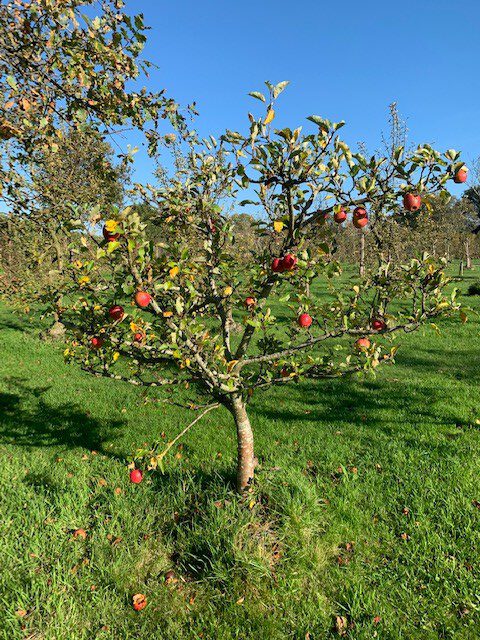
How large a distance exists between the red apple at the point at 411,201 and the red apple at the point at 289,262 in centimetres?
88

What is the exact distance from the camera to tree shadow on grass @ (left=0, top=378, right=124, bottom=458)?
639 cm

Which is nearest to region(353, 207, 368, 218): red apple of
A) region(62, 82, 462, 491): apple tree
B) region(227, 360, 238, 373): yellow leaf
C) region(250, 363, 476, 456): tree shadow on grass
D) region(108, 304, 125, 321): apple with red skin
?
region(62, 82, 462, 491): apple tree

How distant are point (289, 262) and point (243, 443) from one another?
220cm

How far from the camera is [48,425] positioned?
7.08 meters

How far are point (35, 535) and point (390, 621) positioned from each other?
3428mm

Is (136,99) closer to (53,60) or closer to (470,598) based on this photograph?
(53,60)

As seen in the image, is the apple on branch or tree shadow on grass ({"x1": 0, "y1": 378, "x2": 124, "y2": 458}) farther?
tree shadow on grass ({"x1": 0, "y1": 378, "x2": 124, "y2": 458})

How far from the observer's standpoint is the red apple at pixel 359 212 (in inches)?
109

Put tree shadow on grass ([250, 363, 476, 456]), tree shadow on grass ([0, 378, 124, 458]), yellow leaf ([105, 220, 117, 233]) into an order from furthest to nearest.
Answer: tree shadow on grass ([0, 378, 124, 458])
tree shadow on grass ([250, 363, 476, 456])
yellow leaf ([105, 220, 117, 233])

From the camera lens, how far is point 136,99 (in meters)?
3.99

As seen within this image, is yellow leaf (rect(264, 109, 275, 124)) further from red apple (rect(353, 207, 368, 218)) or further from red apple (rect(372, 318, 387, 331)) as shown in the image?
red apple (rect(372, 318, 387, 331))

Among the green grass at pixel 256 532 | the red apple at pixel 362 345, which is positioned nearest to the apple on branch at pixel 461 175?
the red apple at pixel 362 345

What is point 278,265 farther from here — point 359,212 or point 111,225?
point 111,225

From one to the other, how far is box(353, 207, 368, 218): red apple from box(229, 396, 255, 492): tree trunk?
2.14m
